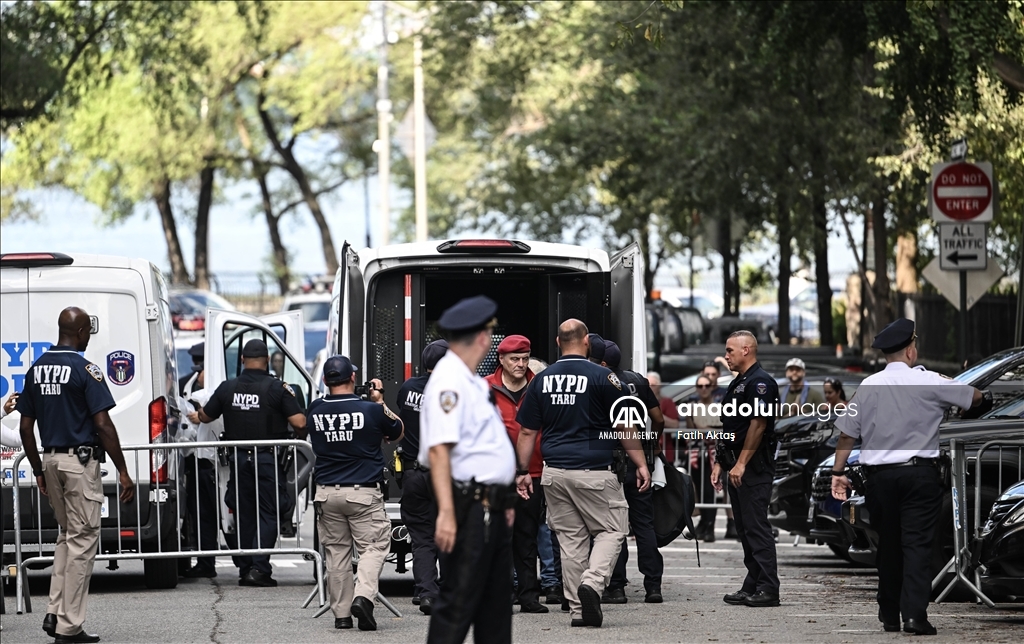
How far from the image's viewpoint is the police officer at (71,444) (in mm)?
9938

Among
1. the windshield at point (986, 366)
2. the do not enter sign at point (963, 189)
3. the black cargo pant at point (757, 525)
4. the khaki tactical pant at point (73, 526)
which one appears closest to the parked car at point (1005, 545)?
the black cargo pant at point (757, 525)

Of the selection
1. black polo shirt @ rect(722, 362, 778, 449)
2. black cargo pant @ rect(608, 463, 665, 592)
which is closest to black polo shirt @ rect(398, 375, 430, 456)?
black cargo pant @ rect(608, 463, 665, 592)

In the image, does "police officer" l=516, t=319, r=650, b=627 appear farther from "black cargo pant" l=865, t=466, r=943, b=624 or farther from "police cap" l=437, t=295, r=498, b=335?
"police cap" l=437, t=295, r=498, b=335

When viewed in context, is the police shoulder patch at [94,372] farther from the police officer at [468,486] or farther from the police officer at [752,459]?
the police officer at [752,459]

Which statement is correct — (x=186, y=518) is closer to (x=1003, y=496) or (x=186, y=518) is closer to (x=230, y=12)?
(x=1003, y=496)

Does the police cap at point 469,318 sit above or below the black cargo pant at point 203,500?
above

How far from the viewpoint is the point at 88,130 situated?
44.7 m

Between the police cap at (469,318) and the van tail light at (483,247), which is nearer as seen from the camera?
the police cap at (469,318)

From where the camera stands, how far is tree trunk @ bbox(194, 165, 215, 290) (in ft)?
163

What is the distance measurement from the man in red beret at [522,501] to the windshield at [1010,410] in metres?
3.44

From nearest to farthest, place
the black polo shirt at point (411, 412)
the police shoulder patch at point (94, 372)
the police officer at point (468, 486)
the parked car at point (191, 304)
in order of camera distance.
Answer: the police officer at point (468, 486) → the police shoulder patch at point (94, 372) → the black polo shirt at point (411, 412) → the parked car at point (191, 304)

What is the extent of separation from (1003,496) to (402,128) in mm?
28454

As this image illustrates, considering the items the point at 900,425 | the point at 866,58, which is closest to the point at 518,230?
the point at 866,58

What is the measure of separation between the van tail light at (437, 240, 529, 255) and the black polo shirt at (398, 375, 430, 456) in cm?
121
